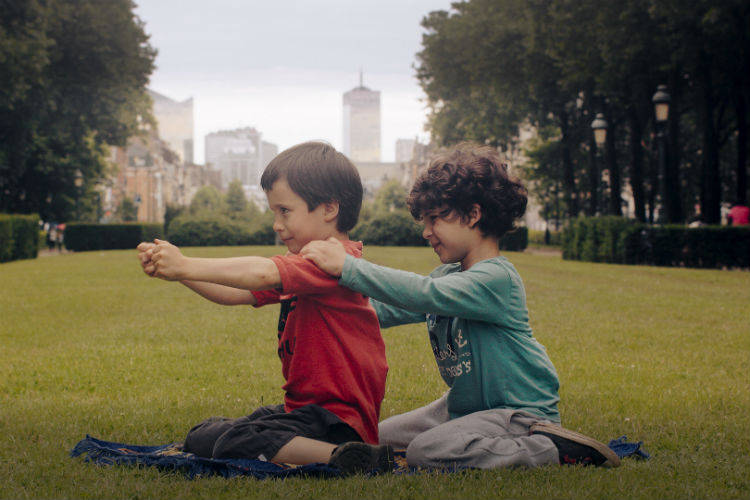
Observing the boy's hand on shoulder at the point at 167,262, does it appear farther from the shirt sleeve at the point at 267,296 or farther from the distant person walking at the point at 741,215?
the distant person walking at the point at 741,215

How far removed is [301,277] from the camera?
9.52 feet

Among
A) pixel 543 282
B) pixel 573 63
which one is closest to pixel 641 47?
pixel 573 63

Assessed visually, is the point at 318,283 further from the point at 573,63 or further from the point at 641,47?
the point at 573,63

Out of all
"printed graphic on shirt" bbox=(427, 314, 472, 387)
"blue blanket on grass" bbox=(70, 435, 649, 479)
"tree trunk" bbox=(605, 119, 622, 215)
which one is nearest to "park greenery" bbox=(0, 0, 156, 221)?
"tree trunk" bbox=(605, 119, 622, 215)

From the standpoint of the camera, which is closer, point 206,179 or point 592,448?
point 592,448

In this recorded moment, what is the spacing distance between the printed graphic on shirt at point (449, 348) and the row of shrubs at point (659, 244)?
64.2 ft

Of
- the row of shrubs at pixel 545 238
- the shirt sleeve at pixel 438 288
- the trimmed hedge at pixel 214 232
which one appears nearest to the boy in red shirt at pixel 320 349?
the shirt sleeve at pixel 438 288

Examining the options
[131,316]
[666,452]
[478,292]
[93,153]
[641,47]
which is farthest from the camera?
[93,153]

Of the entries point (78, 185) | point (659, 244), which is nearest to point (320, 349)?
point (659, 244)

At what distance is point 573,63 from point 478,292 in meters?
23.9

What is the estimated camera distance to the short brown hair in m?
3.15

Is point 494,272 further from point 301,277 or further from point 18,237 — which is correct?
point 18,237

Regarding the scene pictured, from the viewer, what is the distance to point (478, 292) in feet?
10.4

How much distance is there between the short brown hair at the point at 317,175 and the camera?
3.15 metres
